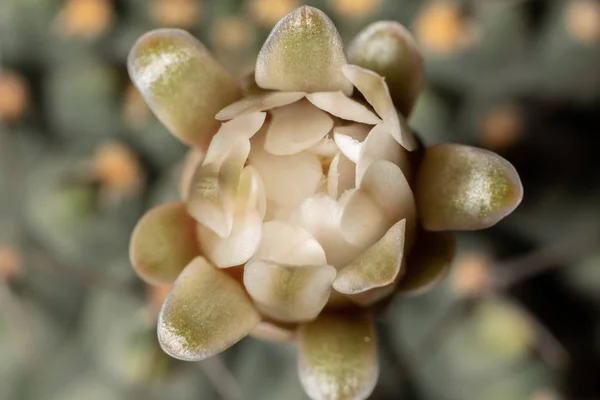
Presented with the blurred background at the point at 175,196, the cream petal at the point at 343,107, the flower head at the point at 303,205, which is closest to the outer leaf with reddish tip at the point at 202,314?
the flower head at the point at 303,205

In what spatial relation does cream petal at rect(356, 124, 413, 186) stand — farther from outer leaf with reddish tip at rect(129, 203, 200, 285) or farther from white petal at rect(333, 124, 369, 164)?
outer leaf with reddish tip at rect(129, 203, 200, 285)

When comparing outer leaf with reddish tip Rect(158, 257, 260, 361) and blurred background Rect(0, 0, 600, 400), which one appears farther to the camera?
blurred background Rect(0, 0, 600, 400)

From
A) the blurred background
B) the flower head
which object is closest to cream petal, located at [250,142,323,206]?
the flower head

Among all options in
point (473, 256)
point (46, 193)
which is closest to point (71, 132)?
point (46, 193)

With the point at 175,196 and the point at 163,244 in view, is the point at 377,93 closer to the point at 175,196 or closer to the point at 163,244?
the point at 163,244

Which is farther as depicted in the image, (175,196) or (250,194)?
(175,196)

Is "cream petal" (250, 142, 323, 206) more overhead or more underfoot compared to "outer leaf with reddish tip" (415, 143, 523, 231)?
more overhead

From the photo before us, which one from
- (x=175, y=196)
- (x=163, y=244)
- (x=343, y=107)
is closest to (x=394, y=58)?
(x=343, y=107)
